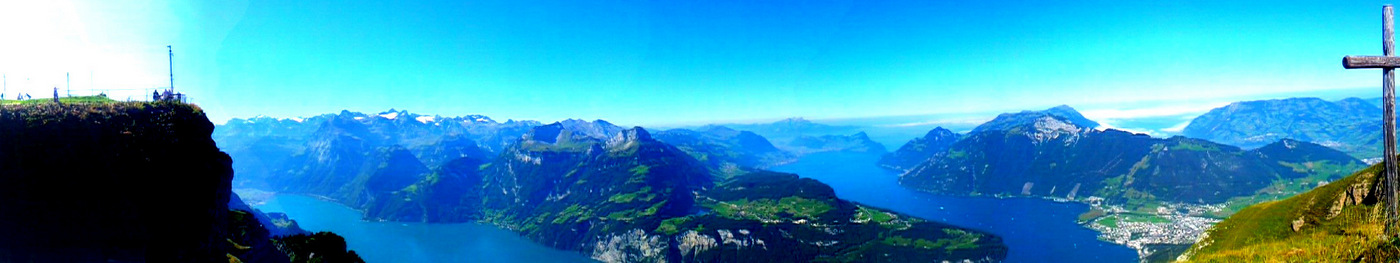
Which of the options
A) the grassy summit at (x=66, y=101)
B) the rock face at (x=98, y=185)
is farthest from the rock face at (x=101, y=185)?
the grassy summit at (x=66, y=101)

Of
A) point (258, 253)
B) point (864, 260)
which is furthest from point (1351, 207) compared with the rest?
point (864, 260)

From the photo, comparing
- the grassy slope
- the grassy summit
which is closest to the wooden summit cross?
the grassy slope

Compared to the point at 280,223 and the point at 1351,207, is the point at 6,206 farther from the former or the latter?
the point at 280,223

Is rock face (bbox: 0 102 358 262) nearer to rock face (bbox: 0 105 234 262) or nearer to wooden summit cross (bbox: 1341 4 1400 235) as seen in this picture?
rock face (bbox: 0 105 234 262)

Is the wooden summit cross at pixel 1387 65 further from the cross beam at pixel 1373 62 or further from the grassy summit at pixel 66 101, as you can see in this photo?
the grassy summit at pixel 66 101

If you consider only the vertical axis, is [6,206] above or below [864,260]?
above
